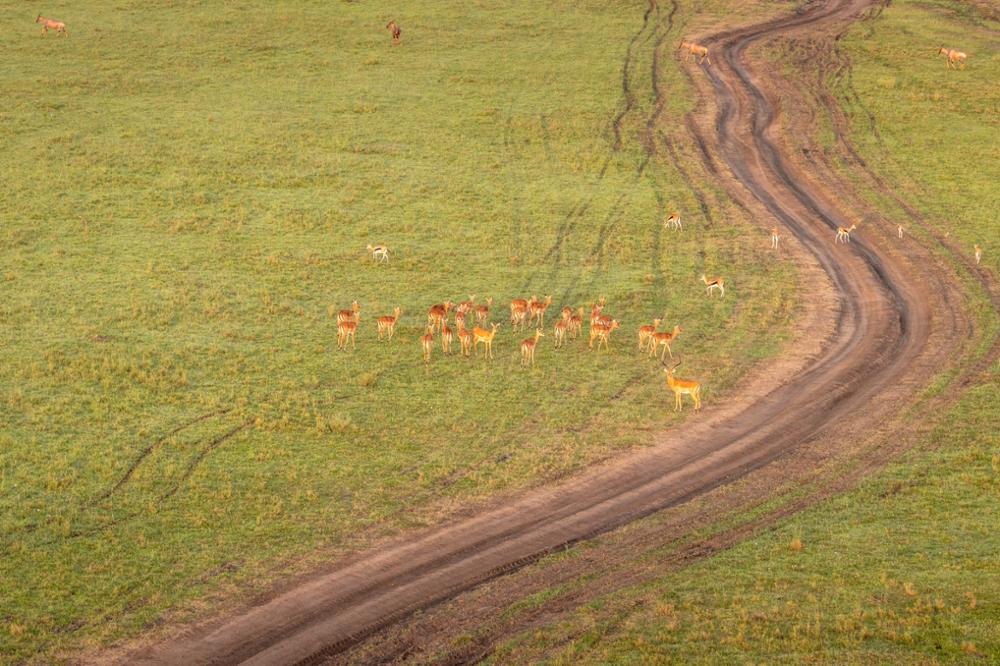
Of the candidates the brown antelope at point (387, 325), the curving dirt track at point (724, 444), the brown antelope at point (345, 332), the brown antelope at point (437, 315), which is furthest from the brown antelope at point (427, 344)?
the curving dirt track at point (724, 444)

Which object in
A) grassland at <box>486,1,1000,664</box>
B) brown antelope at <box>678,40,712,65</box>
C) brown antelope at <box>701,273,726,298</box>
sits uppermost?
brown antelope at <box>678,40,712,65</box>

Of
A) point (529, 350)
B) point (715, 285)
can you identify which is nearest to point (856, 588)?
point (529, 350)

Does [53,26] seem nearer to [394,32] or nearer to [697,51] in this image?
[394,32]

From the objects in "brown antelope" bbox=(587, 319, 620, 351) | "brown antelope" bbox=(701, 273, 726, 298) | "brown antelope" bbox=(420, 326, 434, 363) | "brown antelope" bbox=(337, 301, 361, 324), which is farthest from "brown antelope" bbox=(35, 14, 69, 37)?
"brown antelope" bbox=(587, 319, 620, 351)

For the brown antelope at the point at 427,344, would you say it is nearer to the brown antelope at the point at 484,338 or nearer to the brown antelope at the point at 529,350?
the brown antelope at the point at 484,338

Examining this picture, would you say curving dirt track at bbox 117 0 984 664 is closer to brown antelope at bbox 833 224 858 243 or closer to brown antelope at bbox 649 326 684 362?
brown antelope at bbox 833 224 858 243

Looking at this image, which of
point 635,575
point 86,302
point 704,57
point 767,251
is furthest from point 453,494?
point 704,57

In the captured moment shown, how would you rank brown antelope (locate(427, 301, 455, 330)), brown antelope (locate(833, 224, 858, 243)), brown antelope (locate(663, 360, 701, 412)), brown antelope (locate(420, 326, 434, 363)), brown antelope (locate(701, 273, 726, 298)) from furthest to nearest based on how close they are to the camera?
brown antelope (locate(833, 224, 858, 243)) → brown antelope (locate(701, 273, 726, 298)) → brown antelope (locate(427, 301, 455, 330)) → brown antelope (locate(420, 326, 434, 363)) → brown antelope (locate(663, 360, 701, 412))
